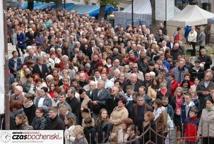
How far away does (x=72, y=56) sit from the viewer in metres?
24.6

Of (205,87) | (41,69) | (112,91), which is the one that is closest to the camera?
(112,91)

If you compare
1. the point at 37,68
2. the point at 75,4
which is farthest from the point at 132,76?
the point at 75,4

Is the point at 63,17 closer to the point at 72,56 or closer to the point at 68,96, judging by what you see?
the point at 72,56

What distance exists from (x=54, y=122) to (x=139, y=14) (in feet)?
87.9

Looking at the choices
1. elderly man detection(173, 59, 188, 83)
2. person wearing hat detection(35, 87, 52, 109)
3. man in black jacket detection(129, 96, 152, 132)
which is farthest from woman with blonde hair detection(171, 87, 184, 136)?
elderly man detection(173, 59, 188, 83)

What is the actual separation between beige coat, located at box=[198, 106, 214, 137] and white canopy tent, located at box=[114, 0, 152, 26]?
84.4 feet

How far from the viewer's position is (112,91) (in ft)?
55.5

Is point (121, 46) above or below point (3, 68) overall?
below

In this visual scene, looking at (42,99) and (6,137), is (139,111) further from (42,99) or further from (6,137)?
(6,137)

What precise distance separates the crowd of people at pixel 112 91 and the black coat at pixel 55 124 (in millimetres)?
21

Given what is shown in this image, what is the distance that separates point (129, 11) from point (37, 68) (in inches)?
820

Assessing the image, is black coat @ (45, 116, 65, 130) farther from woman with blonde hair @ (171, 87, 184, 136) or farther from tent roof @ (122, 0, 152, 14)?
tent roof @ (122, 0, 152, 14)

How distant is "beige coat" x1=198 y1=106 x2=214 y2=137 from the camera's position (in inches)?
566

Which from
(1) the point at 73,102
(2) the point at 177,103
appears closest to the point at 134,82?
(2) the point at 177,103
